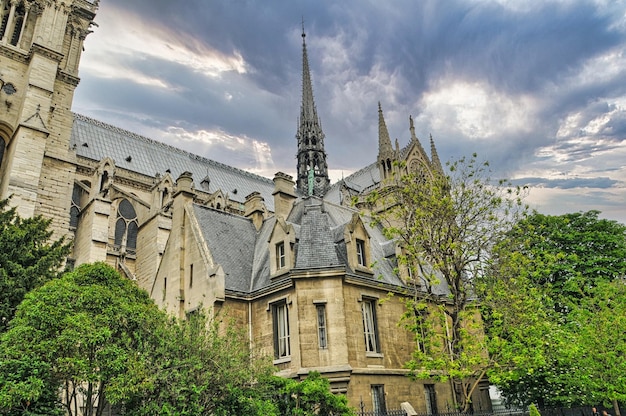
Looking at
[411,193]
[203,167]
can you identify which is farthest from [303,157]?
[411,193]

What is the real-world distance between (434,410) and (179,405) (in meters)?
12.3

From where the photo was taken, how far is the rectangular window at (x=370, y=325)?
17859mm

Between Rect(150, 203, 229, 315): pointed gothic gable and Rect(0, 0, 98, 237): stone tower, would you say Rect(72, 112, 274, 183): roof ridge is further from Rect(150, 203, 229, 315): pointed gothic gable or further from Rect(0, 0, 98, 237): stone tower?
Rect(150, 203, 229, 315): pointed gothic gable

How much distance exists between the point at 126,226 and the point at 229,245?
2172 centimetres

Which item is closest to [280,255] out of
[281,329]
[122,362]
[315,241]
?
[315,241]

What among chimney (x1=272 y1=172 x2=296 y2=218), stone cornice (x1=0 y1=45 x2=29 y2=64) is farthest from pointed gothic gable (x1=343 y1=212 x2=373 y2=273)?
stone cornice (x1=0 y1=45 x2=29 y2=64)

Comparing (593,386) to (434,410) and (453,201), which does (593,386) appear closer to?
(434,410)

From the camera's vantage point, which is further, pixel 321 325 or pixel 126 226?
pixel 126 226

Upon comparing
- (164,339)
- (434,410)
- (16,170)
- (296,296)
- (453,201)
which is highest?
(16,170)

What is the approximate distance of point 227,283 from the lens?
1869 cm

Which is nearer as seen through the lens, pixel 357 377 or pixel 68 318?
pixel 68 318

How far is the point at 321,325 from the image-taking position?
659 inches

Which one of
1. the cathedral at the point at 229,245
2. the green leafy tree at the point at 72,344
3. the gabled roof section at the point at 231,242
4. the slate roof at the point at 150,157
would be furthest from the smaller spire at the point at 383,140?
the green leafy tree at the point at 72,344

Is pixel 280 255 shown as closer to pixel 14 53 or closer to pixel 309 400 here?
pixel 309 400
